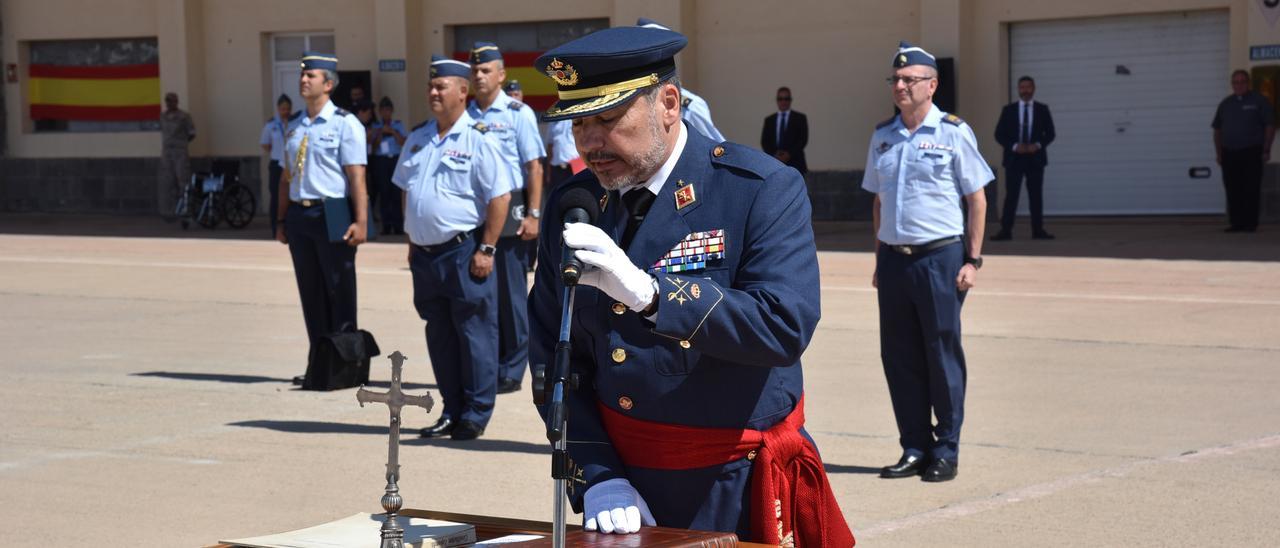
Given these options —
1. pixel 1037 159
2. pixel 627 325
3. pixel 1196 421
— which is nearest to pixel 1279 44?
pixel 1037 159

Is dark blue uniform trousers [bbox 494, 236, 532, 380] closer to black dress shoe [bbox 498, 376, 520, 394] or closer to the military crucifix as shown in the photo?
black dress shoe [bbox 498, 376, 520, 394]

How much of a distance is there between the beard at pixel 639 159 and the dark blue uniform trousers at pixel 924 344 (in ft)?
12.8

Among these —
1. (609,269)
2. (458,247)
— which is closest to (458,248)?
(458,247)

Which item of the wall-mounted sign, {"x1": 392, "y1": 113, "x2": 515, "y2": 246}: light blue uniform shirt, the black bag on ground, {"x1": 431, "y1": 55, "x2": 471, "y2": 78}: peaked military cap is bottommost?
the black bag on ground

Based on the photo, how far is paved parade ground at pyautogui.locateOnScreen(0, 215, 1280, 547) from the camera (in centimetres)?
647

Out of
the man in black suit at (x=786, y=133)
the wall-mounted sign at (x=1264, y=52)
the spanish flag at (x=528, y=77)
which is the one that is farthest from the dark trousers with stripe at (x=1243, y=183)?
the spanish flag at (x=528, y=77)

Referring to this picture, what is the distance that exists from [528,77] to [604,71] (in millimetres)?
22984

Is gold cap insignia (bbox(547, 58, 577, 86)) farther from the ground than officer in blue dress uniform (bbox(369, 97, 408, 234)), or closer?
farther from the ground

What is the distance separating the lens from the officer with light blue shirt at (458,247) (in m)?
8.33

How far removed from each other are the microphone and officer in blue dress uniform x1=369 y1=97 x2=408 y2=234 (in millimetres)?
20694

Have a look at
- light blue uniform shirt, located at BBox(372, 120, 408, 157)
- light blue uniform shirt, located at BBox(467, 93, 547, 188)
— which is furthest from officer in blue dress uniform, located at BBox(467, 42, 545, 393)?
light blue uniform shirt, located at BBox(372, 120, 408, 157)

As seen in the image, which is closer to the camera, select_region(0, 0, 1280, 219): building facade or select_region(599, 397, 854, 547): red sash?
select_region(599, 397, 854, 547): red sash

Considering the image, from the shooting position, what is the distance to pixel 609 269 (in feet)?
9.35

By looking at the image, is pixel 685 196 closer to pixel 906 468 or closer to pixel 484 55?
pixel 906 468
